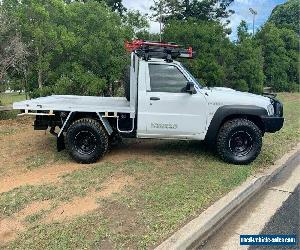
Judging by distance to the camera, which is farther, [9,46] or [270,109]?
[9,46]

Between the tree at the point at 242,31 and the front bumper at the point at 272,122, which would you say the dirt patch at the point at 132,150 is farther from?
the tree at the point at 242,31

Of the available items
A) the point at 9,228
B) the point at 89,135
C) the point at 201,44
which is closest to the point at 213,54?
Result: the point at 201,44

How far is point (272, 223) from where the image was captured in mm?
4738

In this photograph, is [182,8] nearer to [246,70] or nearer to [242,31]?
[242,31]

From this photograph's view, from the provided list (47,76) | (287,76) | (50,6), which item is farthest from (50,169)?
(287,76)

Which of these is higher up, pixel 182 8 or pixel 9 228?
pixel 182 8

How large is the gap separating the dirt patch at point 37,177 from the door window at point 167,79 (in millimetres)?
1948

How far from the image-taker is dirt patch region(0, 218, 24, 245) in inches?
159

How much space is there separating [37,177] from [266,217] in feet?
11.3

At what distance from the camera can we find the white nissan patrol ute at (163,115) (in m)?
6.67

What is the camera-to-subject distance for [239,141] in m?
6.94

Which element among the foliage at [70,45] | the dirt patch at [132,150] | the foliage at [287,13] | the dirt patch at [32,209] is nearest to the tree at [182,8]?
the foliage at [70,45]

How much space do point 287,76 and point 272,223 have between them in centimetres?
2559

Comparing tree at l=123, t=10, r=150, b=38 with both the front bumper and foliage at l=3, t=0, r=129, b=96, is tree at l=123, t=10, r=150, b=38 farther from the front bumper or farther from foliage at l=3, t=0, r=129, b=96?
the front bumper
